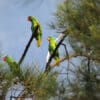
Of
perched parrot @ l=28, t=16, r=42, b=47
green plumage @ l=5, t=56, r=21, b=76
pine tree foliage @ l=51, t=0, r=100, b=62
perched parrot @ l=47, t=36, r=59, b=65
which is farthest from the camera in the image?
perched parrot @ l=28, t=16, r=42, b=47

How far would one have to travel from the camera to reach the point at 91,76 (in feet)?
8.02

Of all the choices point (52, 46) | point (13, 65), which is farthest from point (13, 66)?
point (52, 46)

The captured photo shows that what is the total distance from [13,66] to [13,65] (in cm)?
3

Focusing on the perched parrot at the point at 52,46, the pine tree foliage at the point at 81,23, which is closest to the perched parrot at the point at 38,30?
the perched parrot at the point at 52,46

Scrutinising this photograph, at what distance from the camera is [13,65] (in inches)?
105

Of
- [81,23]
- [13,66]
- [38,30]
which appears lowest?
[13,66]

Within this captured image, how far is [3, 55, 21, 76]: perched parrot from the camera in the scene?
259 cm

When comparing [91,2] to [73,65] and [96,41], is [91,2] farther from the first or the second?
[73,65]

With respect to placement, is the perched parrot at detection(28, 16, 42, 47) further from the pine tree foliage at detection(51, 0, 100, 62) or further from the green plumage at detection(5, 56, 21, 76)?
the pine tree foliage at detection(51, 0, 100, 62)

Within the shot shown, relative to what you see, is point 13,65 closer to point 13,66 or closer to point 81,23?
point 13,66

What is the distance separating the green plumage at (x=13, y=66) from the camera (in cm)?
259

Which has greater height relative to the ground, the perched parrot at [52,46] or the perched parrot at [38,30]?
the perched parrot at [38,30]

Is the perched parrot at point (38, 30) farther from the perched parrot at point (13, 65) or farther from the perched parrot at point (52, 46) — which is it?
the perched parrot at point (13, 65)

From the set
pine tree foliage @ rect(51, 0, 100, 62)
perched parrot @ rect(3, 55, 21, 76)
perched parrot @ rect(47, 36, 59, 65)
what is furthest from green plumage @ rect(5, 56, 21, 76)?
pine tree foliage @ rect(51, 0, 100, 62)
